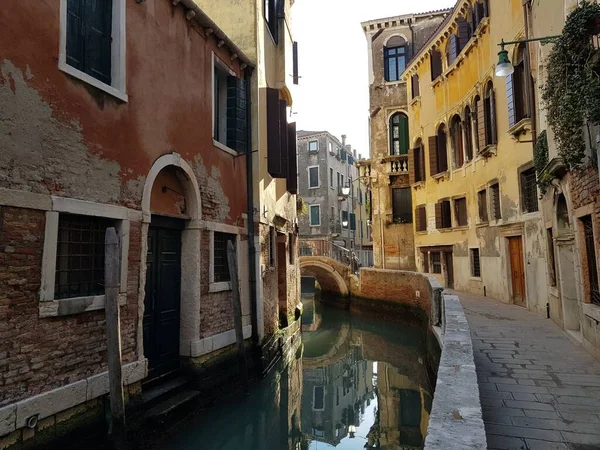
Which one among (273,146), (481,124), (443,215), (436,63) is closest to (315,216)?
(443,215)

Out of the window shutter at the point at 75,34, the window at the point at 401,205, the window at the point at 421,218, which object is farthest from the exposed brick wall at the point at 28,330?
the window at the point at 401,205

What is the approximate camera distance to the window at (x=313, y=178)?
31.6 metres

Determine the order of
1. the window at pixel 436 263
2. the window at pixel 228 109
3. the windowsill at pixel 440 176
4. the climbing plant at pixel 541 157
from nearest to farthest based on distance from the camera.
A: 1. the climbing plant at pixel 541 157
2. the window at pixel 228 109
3. the windowsill at pixel 440 176
4. the window at pixel 436 263

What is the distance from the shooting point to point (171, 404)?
5.68m

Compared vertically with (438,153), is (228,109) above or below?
below

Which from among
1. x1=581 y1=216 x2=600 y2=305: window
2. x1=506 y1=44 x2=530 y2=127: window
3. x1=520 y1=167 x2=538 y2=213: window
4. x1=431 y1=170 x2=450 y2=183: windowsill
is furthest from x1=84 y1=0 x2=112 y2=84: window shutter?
x1=431 y1=170 x2=450 y2=183: windowsill

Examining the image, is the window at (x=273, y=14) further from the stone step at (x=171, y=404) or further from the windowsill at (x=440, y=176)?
the stone step at (x=171, y=404)

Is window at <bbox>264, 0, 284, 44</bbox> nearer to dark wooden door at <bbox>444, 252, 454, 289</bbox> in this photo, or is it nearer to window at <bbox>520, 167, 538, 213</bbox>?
window at <bbox>520, 167, 538, 213</bbox>

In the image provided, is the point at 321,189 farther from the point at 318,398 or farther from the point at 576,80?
the point at 576,80

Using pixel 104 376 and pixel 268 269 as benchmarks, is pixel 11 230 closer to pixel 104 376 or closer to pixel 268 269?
pixel 104 376

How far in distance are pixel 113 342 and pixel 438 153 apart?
13.9 m

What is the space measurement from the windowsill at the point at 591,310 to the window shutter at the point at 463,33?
33.8 feet

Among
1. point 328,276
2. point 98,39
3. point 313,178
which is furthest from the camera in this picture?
point 313,178

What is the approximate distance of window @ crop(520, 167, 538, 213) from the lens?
9.72 m
